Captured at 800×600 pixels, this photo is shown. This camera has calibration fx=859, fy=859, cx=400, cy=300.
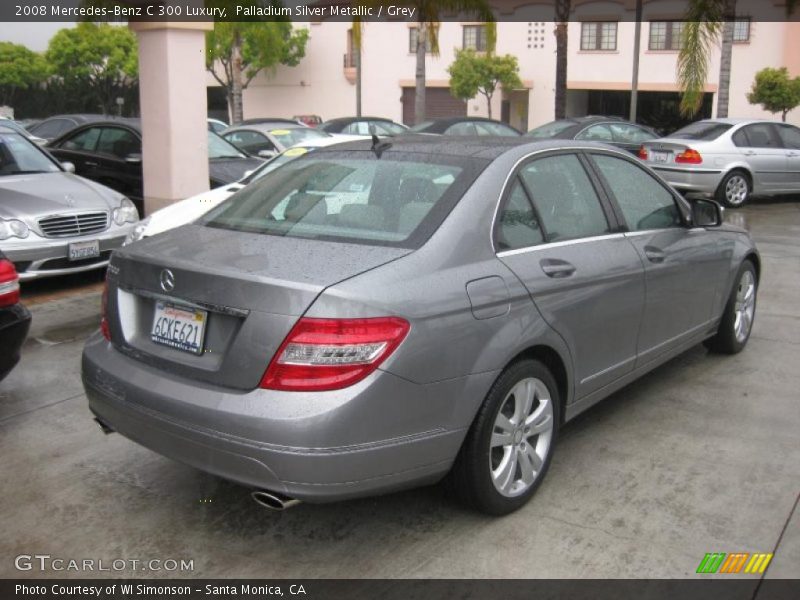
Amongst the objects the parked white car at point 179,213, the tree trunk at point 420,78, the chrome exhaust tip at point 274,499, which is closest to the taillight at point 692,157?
the parked white car at point 179,213

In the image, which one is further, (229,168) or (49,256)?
(229,168)

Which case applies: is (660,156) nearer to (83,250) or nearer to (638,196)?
(83,250)

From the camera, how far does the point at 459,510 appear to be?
3.69m

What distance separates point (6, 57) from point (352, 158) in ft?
179

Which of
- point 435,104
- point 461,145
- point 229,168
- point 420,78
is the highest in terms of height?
point 420,78

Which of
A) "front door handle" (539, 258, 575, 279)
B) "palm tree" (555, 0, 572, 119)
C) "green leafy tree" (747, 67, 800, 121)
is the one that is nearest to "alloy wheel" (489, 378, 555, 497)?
"front door handle" (539, 258, 575, 279)

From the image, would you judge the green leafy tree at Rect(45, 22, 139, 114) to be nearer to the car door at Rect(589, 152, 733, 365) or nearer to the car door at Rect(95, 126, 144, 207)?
the car door at Rect(95, 126, 144, 207)

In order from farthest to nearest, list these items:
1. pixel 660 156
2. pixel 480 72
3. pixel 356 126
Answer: pixel 480 72, pixel 356 126, pixel 660 156

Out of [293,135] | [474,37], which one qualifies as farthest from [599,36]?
[293,135]

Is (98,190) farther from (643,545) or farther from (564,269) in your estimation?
(643,545)

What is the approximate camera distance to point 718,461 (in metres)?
4.21

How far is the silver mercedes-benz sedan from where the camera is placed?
7.40 m

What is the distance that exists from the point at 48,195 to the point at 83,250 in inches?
26.7
